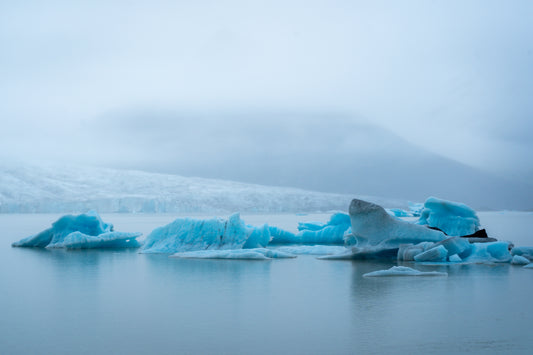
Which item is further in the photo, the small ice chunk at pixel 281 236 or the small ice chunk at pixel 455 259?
the small ice chunk at pixel 281 236

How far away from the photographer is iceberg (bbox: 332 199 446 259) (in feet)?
29.5

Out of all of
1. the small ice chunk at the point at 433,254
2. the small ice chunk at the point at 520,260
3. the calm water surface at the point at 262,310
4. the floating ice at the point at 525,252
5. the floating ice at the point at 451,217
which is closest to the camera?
the calm water surface at the point at 262,310

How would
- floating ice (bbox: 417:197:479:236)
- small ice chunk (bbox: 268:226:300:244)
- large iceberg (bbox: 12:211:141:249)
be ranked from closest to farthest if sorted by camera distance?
1. large iceberg (bbox: 12:211:141:249)
2. floating ice (bbox: 417:197:479:236)
3. small ice chunk (bbox: 268:226:300:244)

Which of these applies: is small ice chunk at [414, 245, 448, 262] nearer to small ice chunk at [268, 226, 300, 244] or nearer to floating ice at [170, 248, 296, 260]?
floating ice at [170, 248, 296, 260]

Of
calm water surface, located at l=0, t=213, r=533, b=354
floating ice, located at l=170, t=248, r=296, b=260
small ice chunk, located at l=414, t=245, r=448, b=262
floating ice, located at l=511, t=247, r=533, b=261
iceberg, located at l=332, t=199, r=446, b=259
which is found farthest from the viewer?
floating ice, located at l=170, t=248, r=296, b=260

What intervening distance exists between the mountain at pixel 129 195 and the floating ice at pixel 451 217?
30.8m

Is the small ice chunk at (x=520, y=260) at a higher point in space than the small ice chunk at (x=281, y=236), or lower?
lower

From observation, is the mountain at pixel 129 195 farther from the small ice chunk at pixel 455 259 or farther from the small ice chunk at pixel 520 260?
the small ice chunk at pixel 520 260

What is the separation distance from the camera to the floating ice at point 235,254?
30.2ft

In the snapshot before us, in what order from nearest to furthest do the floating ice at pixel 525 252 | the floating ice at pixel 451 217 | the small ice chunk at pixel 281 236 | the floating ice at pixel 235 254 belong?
the floating ice at pixel 525 252 → the floating ice at pixel 235 254 → the floating ice at pixel 451 217 → the small ice chunk at pixel 281 236

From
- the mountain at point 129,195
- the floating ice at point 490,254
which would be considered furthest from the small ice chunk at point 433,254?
the mountain at point 129,195

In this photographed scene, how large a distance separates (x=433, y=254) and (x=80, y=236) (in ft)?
23.2

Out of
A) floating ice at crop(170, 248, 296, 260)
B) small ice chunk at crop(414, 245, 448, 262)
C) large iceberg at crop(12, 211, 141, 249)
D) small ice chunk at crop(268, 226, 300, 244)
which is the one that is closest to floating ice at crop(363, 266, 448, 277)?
small ice chunk at crop(414, 245, 448, 262)

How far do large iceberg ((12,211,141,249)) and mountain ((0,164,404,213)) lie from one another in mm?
27045
